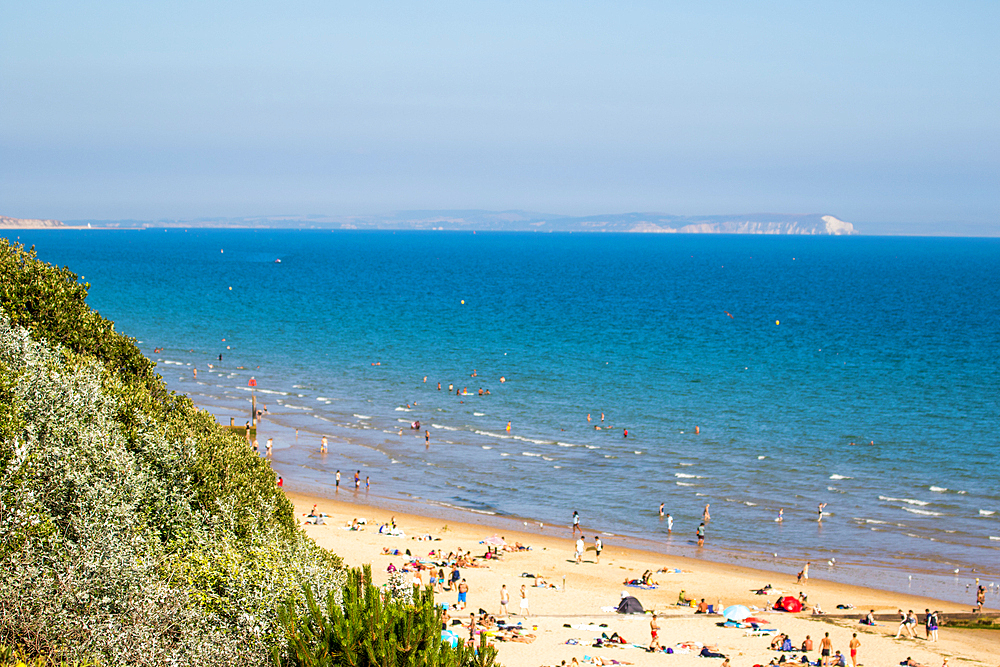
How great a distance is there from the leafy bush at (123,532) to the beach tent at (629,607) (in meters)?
15.0

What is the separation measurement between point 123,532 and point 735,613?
71.4 ft

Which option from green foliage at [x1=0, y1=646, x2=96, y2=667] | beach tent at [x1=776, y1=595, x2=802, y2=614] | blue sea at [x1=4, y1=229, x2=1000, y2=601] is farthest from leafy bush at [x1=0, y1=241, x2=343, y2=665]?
blue sea at [x1=4, y1=229, x2=1000, y2=601]

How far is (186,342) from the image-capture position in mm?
85125

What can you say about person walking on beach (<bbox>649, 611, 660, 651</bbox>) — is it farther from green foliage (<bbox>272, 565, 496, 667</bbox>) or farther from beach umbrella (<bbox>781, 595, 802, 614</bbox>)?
green foliage (<bbox>272, 565, 496, 667</bbox>)

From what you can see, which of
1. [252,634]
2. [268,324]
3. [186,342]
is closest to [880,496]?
[252,634]

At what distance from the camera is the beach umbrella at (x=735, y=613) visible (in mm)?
29297

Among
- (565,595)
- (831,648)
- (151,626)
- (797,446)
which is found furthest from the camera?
(797,446)

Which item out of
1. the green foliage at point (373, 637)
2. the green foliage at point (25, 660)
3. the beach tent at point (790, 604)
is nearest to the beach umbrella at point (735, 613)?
the beach tent at point (790, 604)

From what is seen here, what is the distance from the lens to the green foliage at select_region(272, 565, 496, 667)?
36.1ft

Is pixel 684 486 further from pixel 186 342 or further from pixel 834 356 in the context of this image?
pixel 186 342

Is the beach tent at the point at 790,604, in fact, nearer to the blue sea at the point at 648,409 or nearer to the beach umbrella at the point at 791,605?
the beach umbrella at the point at 791,605

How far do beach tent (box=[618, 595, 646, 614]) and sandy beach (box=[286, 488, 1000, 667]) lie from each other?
24 cm

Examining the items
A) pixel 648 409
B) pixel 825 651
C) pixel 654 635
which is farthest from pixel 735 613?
pixel 648 409

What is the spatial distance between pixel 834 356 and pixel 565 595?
60.3 m
